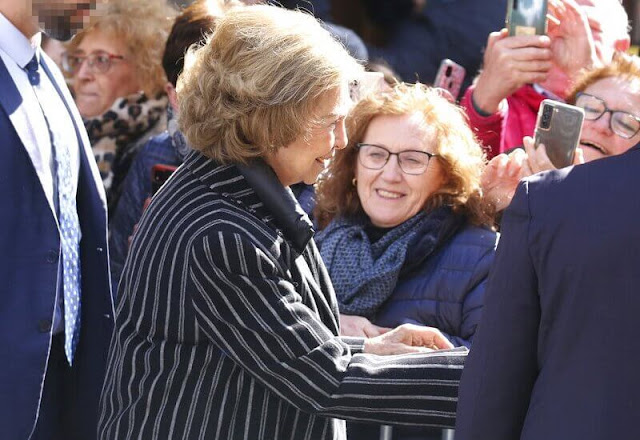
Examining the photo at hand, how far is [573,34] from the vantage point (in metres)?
3.31

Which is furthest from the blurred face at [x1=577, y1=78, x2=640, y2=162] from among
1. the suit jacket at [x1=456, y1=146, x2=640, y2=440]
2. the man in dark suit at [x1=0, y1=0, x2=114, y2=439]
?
the man in dark suit at [x1=0, y1=0, x2=114, y2=439]

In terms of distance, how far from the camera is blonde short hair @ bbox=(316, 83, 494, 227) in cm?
296

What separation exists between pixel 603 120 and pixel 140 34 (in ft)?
6.37

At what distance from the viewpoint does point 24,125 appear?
2.63 meters

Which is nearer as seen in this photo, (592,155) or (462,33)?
(592,155)

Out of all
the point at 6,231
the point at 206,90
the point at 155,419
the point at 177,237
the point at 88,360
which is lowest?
the point at 88,360

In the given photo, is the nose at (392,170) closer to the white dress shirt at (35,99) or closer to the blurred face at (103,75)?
the white dress shirt at (35,99)

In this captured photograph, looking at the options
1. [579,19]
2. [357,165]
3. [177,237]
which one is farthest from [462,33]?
[177,237]

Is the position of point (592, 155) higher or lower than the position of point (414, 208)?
higher

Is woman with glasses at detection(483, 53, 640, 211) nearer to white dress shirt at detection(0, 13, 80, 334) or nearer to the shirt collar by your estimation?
white dress shirt at detection(0, 13, 80, 334)

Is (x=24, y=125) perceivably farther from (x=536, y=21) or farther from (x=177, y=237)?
(x=536, y=21)

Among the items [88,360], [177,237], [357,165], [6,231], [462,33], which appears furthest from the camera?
[462,33]

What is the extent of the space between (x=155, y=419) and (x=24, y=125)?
924 millimetres

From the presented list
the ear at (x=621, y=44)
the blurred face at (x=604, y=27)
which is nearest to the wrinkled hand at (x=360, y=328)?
the blurred face at (x=604, y=27)
